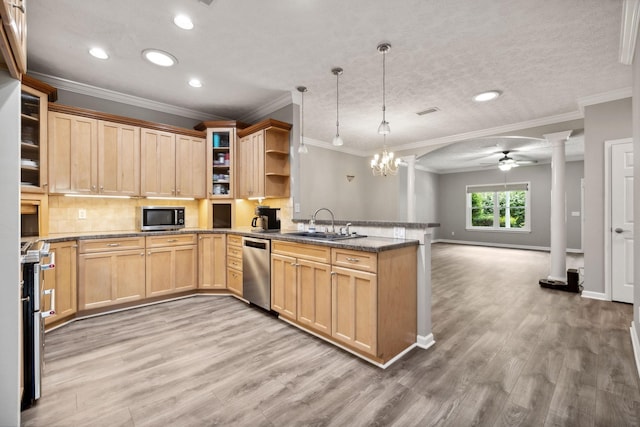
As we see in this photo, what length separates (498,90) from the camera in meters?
3.80

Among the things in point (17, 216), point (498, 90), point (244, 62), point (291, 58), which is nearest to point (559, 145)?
point (498, 90)

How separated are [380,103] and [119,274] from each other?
4.18 meters

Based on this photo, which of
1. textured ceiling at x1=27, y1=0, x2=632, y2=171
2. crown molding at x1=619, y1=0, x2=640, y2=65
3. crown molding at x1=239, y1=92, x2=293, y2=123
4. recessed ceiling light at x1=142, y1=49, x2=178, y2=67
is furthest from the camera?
crown molding at x1=239, y1=92, x2=293, y2=123

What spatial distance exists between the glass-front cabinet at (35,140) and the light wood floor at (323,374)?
157 cm

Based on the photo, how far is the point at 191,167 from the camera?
4152mm

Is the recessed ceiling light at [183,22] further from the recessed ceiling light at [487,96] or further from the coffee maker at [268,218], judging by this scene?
the recessed ceiling light at [487,96]

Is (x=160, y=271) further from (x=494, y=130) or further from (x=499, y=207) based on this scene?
(x=499, y=207)

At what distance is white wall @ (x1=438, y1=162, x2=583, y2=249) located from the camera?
8.16m

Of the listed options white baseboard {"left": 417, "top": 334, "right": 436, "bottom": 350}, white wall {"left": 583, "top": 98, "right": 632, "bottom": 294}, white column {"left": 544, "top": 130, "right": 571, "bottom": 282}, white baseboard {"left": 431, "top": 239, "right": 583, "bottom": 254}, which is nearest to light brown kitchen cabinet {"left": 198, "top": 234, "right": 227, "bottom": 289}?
white baseboard {"left": 417, "top": 334, "right": 436, "bottom": 350}

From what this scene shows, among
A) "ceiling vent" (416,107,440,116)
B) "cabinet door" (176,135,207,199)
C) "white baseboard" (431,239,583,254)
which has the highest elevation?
"ceiling vent" (416,107,440,116)

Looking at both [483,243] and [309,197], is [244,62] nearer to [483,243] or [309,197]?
[309,197]

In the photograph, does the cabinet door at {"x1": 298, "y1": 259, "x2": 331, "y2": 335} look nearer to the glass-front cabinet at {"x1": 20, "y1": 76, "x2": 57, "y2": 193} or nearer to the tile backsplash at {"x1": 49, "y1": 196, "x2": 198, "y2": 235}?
the tile backsplash at {"x1": 49, "y1": 196, "x2": 198, "y2": 235}

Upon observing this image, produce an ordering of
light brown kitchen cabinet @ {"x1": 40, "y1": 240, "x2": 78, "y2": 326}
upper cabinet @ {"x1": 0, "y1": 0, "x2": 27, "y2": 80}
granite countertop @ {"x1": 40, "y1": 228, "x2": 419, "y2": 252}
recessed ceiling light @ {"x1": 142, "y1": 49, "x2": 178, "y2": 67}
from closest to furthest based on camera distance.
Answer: upper cabinet @ {"x1": 0, "y1": 0, "x2": 27, "y2": 80}
granite countertop @ {"x1": 40, "y1": 228, "x2": 419, "y2": 252}
light brown kitchen cabinet @ {"x1": 40, "y1": 240, "x2": 78, "y2": 326}
recessed ceiling light @ {"x1": 142, "y1": 49, "x2": 178, "y2": 67}

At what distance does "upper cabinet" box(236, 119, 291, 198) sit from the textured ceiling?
50 centimetres
